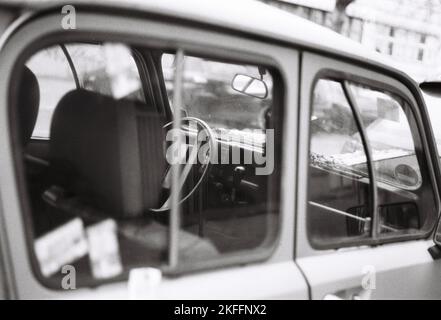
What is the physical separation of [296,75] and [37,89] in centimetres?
116

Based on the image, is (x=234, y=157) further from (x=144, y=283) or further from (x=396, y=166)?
(x=144, y=283)

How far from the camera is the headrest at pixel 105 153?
1342 millimetres

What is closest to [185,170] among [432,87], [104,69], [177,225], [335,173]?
→ [104,69]

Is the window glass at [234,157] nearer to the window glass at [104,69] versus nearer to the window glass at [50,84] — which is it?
the window glass at [104,69]

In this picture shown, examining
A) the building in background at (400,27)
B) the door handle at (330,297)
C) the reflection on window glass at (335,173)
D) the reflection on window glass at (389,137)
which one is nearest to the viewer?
the door handle at (330,297)

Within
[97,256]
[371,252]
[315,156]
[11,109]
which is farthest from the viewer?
[315,156]

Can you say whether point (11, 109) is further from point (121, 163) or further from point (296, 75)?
point (296, 75)

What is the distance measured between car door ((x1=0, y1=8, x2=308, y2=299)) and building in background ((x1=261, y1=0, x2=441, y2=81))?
11.0 m

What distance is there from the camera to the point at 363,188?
1919mm

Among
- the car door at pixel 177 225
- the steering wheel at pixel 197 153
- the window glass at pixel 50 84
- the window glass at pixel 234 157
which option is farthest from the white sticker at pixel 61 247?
the steering wheel at pixel 197 153

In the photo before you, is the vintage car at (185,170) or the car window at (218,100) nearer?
the vintage car at (185,170)

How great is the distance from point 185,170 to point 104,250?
97 centimetres
